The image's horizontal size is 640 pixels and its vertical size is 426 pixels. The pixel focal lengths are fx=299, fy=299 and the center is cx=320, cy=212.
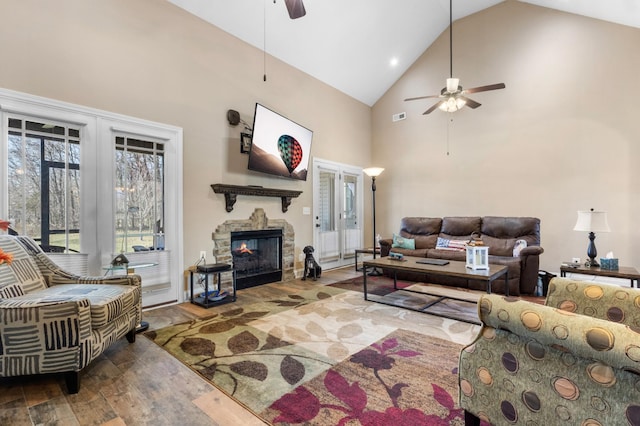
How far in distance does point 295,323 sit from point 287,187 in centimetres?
261

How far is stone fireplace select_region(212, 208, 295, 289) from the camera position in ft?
13.5

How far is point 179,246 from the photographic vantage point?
3.67 metres

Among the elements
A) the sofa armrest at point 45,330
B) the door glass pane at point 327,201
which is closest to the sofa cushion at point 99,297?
the sofa armrest at point 45,330

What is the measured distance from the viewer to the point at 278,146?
450cm

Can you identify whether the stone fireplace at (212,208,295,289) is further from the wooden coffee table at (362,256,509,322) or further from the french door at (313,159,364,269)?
the wooden coffee table at (362,256,509,322)

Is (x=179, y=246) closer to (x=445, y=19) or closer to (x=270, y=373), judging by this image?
(x=270, y=373)

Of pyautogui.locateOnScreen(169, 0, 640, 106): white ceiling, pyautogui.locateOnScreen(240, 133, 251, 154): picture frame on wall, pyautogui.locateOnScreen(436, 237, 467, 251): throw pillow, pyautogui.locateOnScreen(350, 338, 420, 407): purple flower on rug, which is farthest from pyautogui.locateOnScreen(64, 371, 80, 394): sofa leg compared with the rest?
pyautogui.locateOnScreen(436, 237, 467, 251): throw pillow

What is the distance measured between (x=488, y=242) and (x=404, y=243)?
4.26 ft

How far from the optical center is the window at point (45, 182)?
2.70 meters

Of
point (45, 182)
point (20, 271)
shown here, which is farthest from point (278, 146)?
point (20, 271)

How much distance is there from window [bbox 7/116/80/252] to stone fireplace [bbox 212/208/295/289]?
60.2 inches

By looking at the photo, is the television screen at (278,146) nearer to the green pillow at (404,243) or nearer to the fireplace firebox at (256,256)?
the fireplace firebox at (256,256)

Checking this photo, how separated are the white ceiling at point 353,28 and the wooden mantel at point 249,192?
1968mm

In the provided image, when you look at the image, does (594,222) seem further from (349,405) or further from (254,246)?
(254,246)
